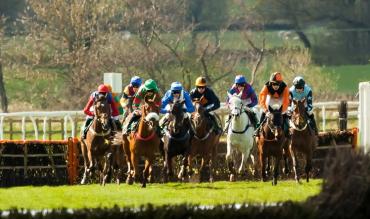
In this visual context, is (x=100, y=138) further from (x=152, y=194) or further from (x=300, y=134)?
(x=152, y=194)

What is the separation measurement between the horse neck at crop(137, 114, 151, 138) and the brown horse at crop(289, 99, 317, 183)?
2.58 meters

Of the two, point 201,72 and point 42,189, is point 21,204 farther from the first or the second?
point 201,72

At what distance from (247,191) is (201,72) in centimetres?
3377

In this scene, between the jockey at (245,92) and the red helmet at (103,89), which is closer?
the red helmet at (103,89)

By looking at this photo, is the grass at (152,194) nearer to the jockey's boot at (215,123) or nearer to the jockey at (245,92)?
the jockey's boot at (215,123)

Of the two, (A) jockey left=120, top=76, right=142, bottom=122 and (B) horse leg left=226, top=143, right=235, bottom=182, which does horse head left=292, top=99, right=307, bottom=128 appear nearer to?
(B) horse leg left=226, top=143, right=235, bottom=182

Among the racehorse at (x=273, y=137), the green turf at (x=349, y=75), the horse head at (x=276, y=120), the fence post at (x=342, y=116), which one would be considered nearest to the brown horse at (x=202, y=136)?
the racehorse at (x=273, y=137)

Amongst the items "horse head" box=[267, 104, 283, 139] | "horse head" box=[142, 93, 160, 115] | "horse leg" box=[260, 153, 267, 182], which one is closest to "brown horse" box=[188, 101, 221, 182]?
"horse leg" box=[260, 153, 267, 182]

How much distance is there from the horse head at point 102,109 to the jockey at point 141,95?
0.45 meters

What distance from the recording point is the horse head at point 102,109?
22516mm

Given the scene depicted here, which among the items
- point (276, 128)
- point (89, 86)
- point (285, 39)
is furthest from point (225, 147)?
point (285, 39)

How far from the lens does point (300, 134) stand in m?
23.0

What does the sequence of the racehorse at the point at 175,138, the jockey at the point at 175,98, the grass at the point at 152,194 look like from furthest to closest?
the jockey at the point at 175,98 → the racehorse at the point at 175,138 → the grass at the point at 152,194

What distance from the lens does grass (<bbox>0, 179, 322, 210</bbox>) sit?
18.3 m
